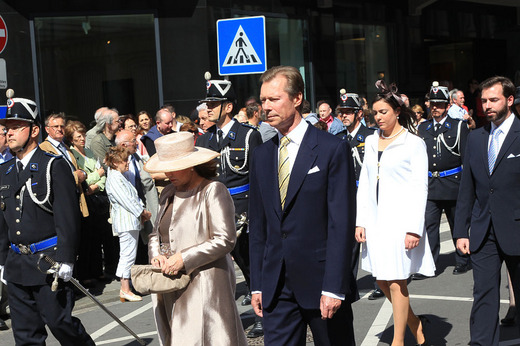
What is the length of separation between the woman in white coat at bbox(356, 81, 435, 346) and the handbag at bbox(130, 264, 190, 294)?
6.76 ft

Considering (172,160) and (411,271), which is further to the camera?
(411,271)

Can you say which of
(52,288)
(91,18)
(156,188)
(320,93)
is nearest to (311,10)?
(320,93)

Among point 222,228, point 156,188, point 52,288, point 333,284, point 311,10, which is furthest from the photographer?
point 311,10

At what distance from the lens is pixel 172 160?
5.02 meters

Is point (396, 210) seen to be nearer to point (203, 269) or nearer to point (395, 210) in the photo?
point (395, 210)

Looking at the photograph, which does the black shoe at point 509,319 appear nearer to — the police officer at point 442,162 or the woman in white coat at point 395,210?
the woman in white coat at point 395,210

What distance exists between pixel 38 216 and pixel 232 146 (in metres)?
2.43

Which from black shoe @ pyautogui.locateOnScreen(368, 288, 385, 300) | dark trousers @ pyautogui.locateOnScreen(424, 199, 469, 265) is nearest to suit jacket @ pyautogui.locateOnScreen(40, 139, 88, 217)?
black shoe @ pyautogui.locateOnScreen(368, 288, 385, 300)

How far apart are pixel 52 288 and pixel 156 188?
5.02m

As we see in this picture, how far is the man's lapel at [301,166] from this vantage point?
176 inches

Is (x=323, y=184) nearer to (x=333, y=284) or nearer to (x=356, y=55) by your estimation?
(x=333, y=284)

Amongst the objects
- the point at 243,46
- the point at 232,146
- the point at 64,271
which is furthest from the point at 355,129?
the point at 64,271

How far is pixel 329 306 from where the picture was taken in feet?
14.3

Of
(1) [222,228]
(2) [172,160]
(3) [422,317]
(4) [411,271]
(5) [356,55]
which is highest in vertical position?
(5) [356,55]
